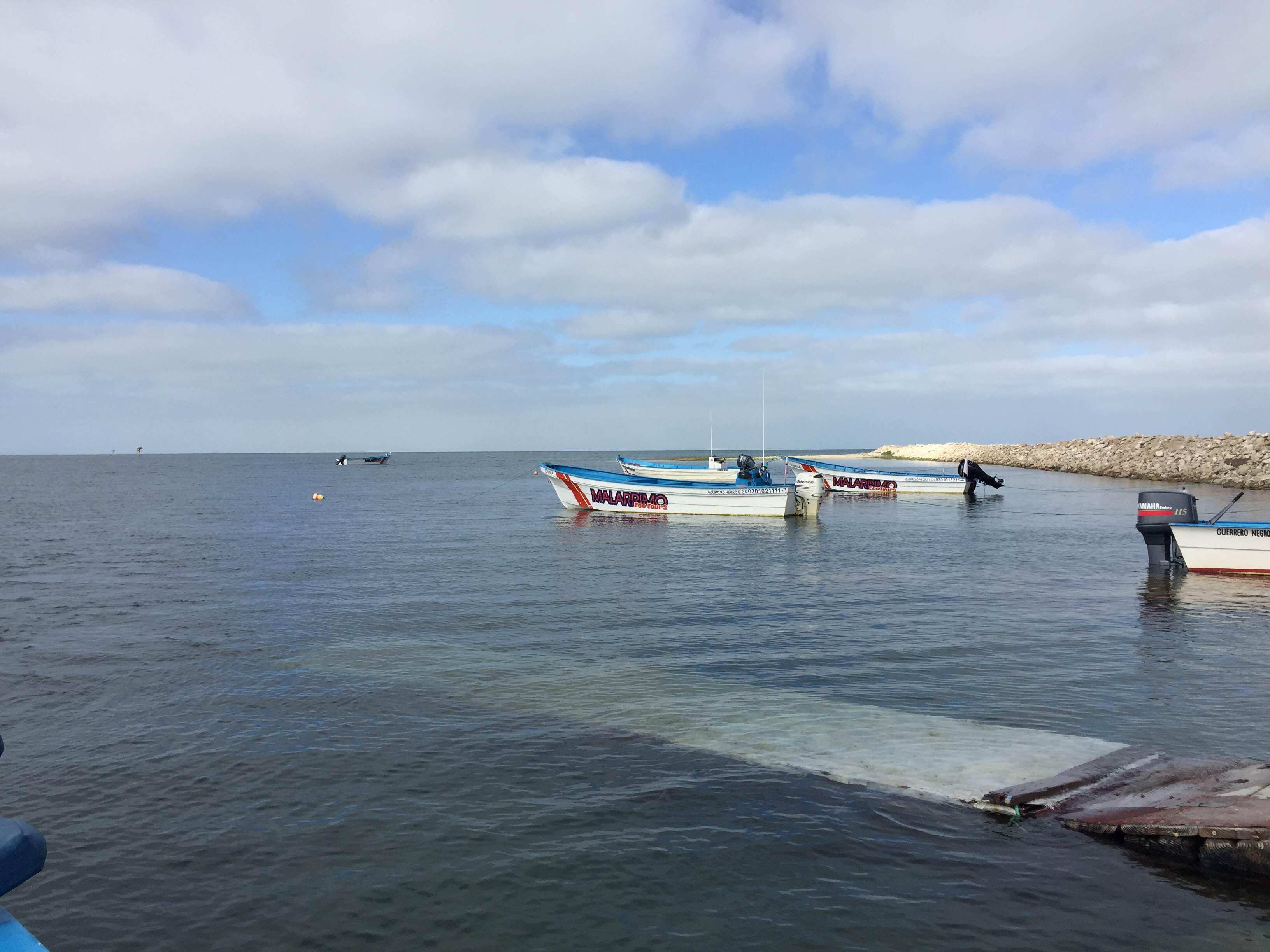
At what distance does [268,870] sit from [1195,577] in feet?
76.0

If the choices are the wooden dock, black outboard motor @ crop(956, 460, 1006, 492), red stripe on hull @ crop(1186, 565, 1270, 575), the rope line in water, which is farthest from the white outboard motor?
the wooden dock

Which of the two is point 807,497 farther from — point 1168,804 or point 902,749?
point 1168,804

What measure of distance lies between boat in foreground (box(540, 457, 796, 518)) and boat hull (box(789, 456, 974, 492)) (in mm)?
17521

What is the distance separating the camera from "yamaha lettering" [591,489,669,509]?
1710 inches

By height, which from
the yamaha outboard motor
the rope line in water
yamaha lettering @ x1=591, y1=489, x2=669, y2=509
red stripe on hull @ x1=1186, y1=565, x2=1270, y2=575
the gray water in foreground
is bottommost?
the gray water in foreground

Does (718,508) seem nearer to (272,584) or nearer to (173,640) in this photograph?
(272,584)

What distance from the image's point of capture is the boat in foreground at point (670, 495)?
42188mm

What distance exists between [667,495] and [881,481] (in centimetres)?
2472

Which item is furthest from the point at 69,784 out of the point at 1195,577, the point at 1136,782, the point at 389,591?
the point at 1195,577

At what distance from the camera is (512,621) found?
17.3 m

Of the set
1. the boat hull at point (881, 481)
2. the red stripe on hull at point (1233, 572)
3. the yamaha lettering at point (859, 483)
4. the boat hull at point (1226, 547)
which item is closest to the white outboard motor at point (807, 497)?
the boat hull at point (881, 481)

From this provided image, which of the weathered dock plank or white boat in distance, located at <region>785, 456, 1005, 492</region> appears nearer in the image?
the weathered dock plank

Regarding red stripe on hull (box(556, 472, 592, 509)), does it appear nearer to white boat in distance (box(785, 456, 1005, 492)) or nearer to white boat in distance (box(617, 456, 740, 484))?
white boat in distance (box(617, 456, 740, 484))

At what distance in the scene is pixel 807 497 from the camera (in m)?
43.0
